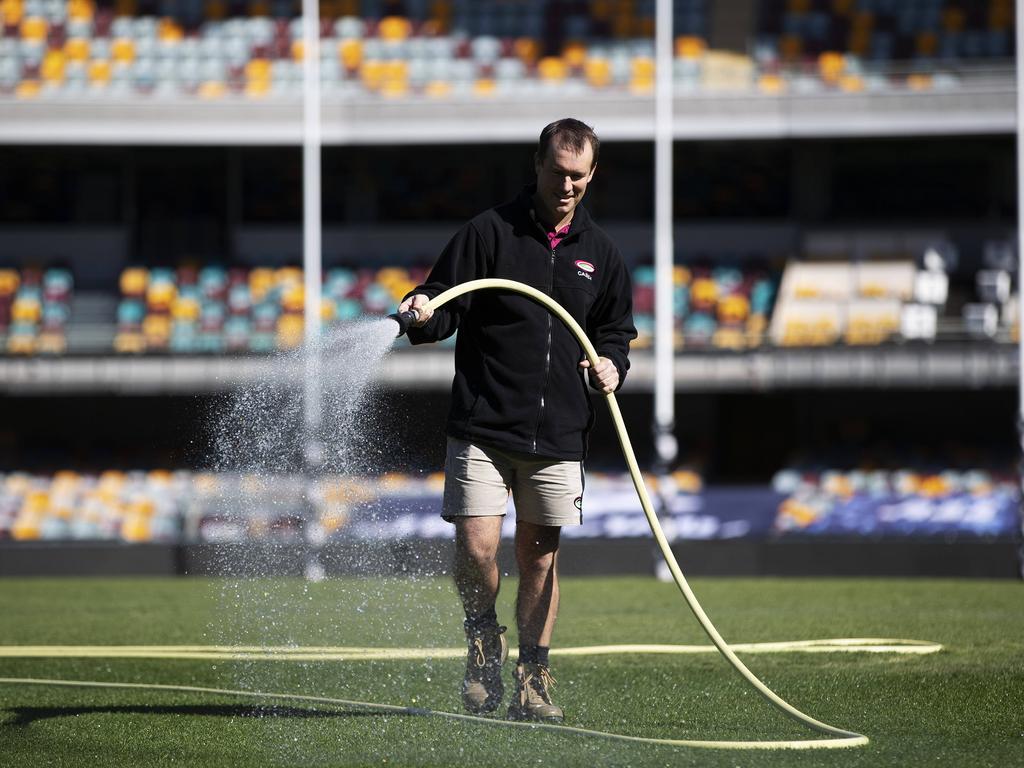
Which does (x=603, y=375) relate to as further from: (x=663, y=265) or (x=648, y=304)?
(x=648, y=304)

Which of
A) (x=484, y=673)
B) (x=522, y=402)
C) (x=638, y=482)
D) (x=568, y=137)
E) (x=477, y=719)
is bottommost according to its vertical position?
(x=477, y=719)

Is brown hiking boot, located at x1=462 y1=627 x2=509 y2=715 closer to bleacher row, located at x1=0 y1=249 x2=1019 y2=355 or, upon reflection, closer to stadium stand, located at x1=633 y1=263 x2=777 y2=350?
bleacher row, located at x1=0 y1=249 x2=1019 y2=355

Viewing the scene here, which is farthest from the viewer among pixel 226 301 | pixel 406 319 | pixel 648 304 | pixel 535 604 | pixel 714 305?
pixel 226 301

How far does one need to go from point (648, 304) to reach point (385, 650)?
17415 mm

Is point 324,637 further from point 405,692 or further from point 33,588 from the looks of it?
point 33,588

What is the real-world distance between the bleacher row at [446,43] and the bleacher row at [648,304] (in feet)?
9.58

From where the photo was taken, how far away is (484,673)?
5844 millimetres

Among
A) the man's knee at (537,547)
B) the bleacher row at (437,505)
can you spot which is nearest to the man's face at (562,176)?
the man's knee at (537,547)

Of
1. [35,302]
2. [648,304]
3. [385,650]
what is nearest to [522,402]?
[385,650]

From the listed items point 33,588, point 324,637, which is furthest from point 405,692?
point 33,588

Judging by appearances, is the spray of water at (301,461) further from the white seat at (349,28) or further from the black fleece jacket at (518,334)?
the white seat at (349,28)

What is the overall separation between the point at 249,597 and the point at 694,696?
168 inches

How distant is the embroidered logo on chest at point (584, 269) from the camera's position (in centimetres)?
600

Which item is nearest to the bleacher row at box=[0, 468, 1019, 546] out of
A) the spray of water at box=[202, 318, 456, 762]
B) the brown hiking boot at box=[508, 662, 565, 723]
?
the spray of water at box=[202, 318, 456, 762]
